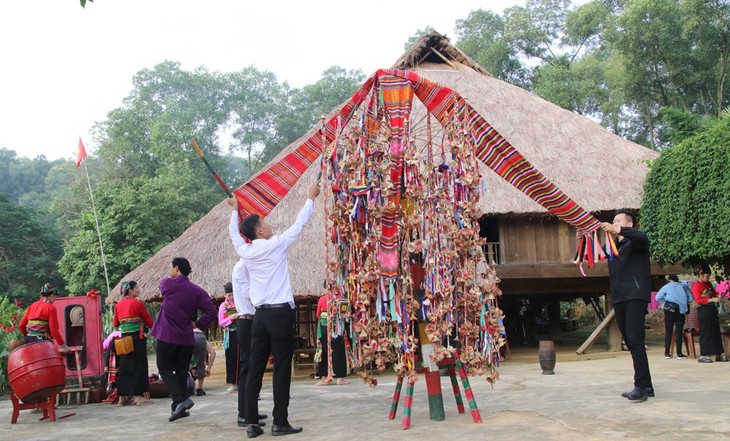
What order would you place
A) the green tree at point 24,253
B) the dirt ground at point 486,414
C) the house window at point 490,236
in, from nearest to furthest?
the dirt ground at point 486,414 → the house window at point 490,236 → the green tree at point 24,253

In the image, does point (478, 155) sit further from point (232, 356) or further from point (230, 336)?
point (232, 356)

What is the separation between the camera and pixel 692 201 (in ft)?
40.0

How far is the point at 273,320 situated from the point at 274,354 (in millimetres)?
289

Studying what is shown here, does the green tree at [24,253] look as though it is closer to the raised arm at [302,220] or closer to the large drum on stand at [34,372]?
the large drum on stand at [34,372]

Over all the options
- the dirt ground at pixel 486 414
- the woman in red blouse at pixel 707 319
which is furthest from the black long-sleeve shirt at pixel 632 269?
the woman in red blouse at pixel 707 319

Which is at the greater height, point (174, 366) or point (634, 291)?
point (634, 291)

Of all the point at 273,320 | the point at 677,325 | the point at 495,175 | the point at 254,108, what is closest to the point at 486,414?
the point at 273,320

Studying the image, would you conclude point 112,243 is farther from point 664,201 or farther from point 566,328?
point 664,201

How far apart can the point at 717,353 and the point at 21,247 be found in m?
31.8

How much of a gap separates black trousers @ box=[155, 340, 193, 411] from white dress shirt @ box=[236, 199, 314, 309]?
1.99 m

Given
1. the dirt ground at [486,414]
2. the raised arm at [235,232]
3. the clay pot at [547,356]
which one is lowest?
the dirt ground at [486,414]

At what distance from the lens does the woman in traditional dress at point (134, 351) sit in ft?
30.1

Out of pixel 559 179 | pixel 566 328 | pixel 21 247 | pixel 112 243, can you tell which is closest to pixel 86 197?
pixel 21 247

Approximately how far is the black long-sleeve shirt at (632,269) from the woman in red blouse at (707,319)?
599 cm
